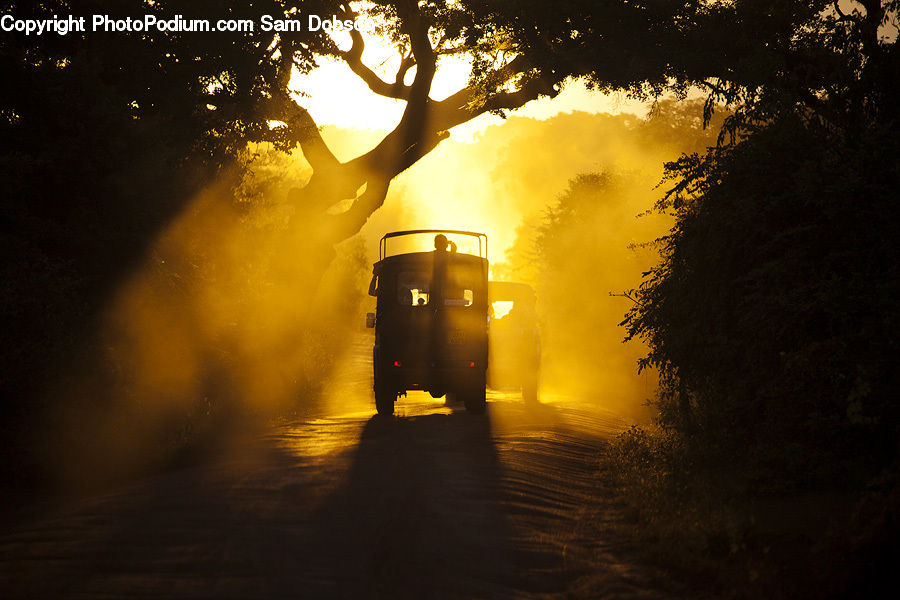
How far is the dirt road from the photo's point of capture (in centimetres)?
620

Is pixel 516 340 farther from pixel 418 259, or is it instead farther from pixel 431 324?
pixel 418 259

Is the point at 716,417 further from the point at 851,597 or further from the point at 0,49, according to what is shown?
the point at 0,49

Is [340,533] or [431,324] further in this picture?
[431,324]

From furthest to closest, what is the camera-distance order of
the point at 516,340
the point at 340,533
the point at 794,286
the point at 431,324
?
the point at 516,340 → the point at 431,324 → the point at 794,286 → the point at 340,533

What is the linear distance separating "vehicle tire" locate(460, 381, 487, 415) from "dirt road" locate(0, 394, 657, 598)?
5.53 metres

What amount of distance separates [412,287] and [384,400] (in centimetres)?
248

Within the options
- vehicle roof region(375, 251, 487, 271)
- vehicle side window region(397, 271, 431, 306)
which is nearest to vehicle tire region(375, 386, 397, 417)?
vehicle side window region(397, 271, 431, 306)

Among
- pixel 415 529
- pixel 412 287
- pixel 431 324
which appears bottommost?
pixel 415 529

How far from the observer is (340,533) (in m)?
7.57

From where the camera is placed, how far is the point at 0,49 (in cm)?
1246

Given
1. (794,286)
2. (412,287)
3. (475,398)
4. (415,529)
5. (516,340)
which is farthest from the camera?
(516,340)

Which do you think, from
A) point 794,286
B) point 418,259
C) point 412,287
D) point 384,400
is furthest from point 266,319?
point 794,286

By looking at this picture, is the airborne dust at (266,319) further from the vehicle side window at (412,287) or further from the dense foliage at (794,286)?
the dense foliage at (794,286)

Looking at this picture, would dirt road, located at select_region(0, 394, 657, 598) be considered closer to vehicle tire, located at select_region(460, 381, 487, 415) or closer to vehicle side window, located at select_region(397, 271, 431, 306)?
vehicle tire, located at select_region(460, 381, 487, 415)
